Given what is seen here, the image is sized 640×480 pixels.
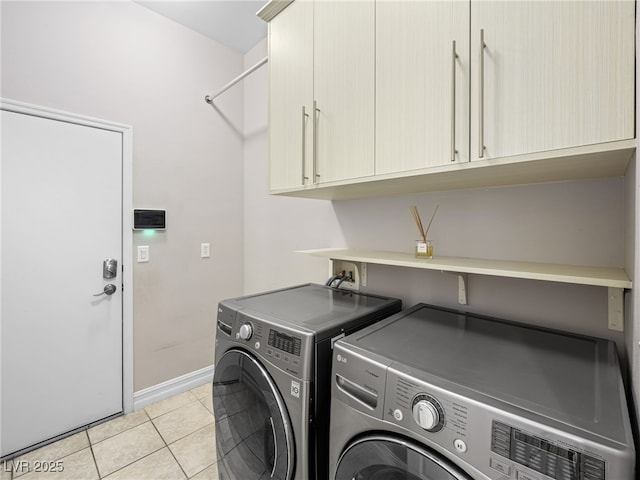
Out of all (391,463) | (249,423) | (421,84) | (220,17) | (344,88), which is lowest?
(249,423)

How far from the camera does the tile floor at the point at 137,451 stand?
1621 mm

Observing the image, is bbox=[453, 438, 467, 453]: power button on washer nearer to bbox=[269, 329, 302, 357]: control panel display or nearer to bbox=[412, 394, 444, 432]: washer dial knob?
bbox=[412, 394, 444, 432]: washer dial knob

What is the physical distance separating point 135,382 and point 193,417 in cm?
51

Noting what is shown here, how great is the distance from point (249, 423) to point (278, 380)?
32cm

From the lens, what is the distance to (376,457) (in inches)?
31.8

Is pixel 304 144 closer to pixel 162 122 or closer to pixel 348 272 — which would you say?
pixel 348 272

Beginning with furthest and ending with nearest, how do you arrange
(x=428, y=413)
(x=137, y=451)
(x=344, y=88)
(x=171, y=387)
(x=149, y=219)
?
(x=171, y=387) → (x=149, y=219) → (x=137, y=451) → (x=344, y=88) → (x=428, y=413)

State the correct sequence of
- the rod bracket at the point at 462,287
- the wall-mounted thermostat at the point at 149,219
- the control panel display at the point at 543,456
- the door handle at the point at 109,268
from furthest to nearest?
the wall-mounted thermostat at the point at 149,219
the door handle at the point at 109,268
the rod bracket at the point at 462,287
the control panel display at the point at 543,456

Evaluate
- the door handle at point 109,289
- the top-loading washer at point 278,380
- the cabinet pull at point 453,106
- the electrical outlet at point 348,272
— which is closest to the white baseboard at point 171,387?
the door handle at point 109,289

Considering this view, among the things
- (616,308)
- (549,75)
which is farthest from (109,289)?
(616,308)

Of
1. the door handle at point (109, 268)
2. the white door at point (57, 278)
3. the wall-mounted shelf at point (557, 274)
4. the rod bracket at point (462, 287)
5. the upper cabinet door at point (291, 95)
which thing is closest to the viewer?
the wall-mounted shelf at point (557, 274)

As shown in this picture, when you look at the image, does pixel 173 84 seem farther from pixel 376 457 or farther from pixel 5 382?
pixel 376 457

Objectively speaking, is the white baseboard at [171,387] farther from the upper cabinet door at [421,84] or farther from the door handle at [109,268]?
the upper cabinet door at [421,84]

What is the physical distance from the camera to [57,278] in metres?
1.86
